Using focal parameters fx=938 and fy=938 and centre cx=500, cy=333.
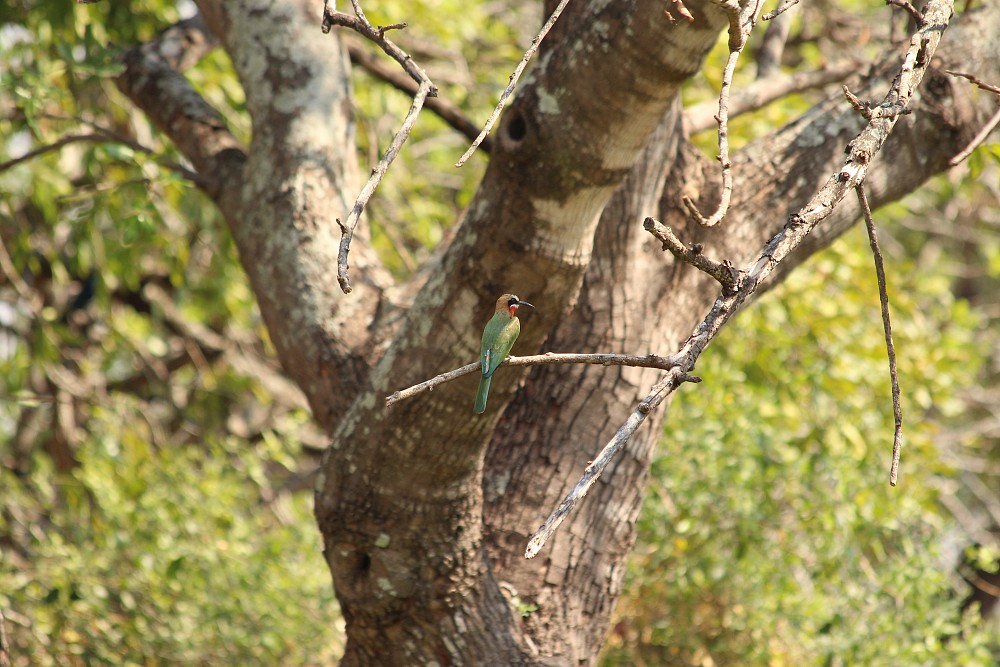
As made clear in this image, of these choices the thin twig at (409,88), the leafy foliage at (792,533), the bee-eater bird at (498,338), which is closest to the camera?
the bee-eater bird at (498,338)

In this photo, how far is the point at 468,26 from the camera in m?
4.91

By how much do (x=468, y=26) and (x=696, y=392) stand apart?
7.68 ft

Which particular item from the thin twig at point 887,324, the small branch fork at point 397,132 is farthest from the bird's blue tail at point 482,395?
the thin twig at point 887,324

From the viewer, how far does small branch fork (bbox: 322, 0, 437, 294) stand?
4.13 feet

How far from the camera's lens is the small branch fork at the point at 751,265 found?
1.12 m

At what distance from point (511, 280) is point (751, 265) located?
1.96 ft

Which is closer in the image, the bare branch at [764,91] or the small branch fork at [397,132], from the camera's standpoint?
the small branch fork at [397,132]

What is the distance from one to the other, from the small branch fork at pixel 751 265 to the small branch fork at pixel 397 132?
39cm

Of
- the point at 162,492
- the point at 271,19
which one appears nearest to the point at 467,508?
the point at 271,19

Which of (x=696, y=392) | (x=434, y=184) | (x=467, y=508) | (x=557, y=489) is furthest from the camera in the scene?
(x=434, y=184)

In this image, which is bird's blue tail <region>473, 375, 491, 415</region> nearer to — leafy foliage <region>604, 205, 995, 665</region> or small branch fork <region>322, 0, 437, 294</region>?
small branch fork <region>322, 0, 437, 294</region>

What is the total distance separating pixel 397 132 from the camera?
4.43ft

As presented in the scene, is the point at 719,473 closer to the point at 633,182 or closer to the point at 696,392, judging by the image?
the point at 696,392

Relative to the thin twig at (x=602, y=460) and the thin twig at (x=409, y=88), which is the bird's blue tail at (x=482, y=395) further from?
the thin twig at (x=409, y=88)
